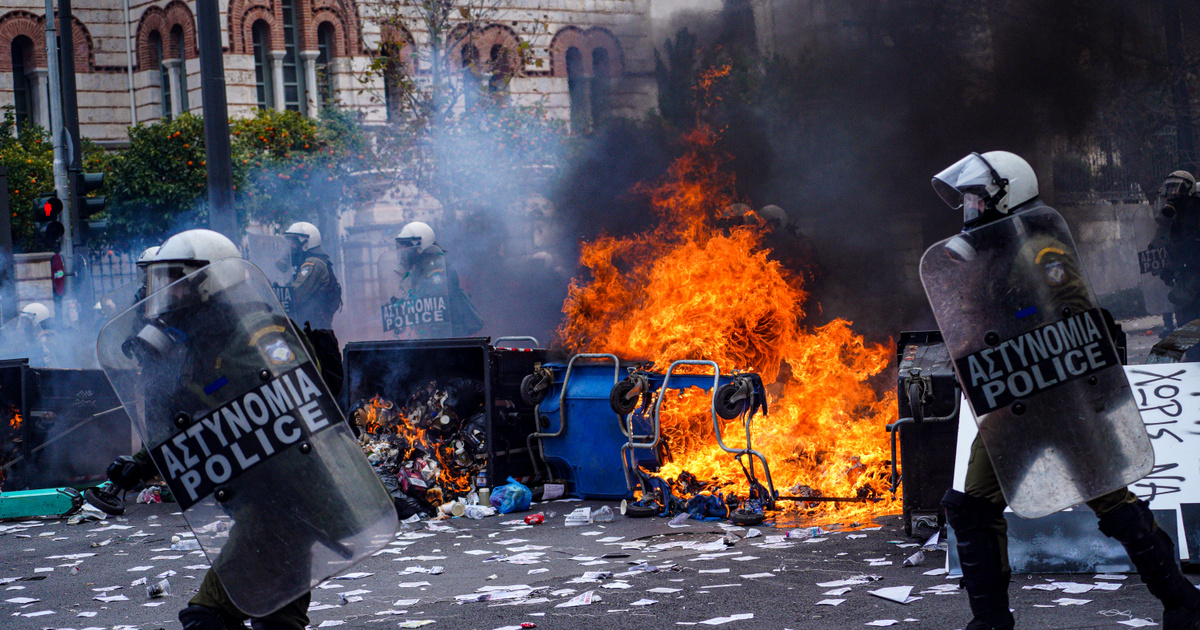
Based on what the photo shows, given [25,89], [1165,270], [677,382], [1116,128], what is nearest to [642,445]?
[677,382]

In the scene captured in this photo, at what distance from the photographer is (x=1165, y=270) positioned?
11.7 metres

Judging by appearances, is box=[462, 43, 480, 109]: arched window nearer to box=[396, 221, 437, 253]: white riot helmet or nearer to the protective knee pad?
box=[396, 221, 437, 253]: white riot helmet

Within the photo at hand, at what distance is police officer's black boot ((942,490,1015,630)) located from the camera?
169 inches

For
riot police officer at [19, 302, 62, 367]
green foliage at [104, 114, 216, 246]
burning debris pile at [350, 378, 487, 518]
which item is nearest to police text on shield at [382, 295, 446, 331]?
burning debris pile at [350, 378, 487, 518]

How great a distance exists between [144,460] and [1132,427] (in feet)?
12.0

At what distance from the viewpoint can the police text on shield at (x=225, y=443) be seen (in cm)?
387

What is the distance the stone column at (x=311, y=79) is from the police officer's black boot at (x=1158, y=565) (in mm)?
25351

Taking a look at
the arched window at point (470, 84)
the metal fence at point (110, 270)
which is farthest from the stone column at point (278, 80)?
the arched window at point (470, 84)

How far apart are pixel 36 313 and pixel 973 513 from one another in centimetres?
1426

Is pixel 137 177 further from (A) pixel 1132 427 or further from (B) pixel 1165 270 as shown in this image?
(A) pixel 1132 427

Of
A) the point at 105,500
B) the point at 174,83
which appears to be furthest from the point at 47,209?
the point at 174,83

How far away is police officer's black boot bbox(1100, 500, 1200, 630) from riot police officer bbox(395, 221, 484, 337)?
7460mm

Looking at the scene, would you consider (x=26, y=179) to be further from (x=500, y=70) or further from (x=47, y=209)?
(x=500, y=70)

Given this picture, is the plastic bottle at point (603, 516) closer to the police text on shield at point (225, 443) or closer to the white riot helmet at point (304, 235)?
the police text on shield at point (225, 443)
